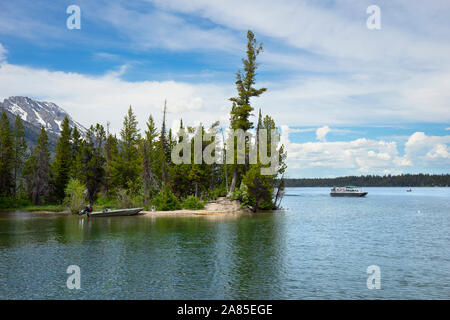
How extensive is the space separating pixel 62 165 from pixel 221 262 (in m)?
62.1

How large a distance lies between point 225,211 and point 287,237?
26258 mm

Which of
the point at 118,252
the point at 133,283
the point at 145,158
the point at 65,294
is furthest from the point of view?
the point at 145,158

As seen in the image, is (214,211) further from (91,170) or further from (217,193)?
(91,170)

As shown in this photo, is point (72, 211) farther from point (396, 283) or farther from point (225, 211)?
point (396, 283)

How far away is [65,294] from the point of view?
17.8m

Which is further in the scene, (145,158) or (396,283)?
(145,158)

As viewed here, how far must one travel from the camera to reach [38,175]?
7300cm

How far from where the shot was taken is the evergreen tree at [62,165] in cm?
7550

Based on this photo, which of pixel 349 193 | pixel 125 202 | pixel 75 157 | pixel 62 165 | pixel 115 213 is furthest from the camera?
pixel 349 193

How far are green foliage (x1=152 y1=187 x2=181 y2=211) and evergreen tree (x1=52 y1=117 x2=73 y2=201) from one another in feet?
73.9

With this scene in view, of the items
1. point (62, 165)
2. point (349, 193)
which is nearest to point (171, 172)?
point (62, 165)
